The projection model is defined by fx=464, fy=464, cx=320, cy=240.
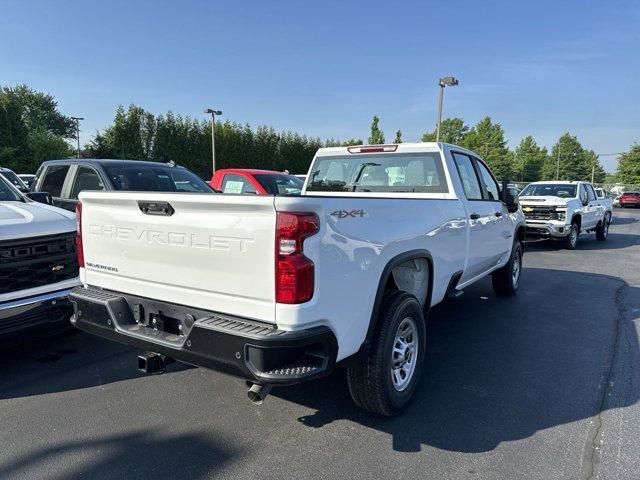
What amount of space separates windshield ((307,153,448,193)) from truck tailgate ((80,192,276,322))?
261 cm

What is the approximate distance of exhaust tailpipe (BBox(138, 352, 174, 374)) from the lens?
2969mm

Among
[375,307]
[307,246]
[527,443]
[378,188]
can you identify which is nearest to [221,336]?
[307,246]

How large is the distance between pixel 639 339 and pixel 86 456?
533 centimetres

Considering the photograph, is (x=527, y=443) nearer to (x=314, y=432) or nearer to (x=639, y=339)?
(x=314, y=432)

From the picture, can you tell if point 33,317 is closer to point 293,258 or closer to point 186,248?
point 186,248

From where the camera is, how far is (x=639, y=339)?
4.99 meters

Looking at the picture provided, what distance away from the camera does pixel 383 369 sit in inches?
119

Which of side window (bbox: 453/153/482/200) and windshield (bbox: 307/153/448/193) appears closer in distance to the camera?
windshield (bbox: 307/153/448/193)

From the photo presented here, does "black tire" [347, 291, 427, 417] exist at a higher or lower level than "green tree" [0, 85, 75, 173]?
lower

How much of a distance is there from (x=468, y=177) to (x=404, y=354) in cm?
252

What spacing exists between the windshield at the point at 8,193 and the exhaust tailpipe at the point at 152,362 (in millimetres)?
3315

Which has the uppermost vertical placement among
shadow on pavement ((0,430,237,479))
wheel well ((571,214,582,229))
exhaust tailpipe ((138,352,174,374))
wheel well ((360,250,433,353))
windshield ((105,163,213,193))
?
windshield ((105,163,213,193))

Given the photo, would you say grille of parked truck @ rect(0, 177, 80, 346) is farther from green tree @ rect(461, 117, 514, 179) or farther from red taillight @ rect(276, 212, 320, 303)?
green tree @ rect(461, 117, 514, 179)

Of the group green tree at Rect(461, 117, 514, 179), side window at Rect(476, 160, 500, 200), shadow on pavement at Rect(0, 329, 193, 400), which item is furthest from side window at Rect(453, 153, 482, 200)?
green tree at Rect(461, 117, 514, 179)
